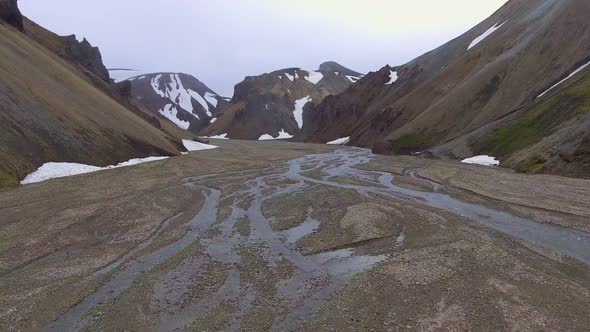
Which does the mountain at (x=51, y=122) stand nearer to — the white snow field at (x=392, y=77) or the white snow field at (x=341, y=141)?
the white snow field at (x=341, y=141)

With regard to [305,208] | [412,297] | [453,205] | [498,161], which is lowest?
[498,161]

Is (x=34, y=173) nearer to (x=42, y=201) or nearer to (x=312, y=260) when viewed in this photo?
(x=42, y=201)

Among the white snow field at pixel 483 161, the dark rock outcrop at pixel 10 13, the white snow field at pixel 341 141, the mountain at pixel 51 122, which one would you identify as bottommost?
the white snow field at pixel 341 141

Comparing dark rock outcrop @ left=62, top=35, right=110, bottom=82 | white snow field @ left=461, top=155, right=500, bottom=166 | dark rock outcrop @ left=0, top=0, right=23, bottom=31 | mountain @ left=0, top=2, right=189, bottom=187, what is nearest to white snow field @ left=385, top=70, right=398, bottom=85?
dark rock outcrop @ left=62, top=35, right=110, bottom=82

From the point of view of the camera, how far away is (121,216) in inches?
1136

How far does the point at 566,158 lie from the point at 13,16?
8956 centimetres

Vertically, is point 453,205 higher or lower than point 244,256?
lower

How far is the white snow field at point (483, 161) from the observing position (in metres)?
58.7

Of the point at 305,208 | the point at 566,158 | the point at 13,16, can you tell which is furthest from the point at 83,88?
the point at 566,158

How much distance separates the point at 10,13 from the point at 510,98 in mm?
90718

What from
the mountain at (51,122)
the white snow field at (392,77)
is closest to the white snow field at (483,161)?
the mountain at (51,122)

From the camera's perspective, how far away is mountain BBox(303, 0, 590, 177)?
5249cm

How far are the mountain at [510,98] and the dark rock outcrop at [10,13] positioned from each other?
75936mm

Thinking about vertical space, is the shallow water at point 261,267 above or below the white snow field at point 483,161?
above
